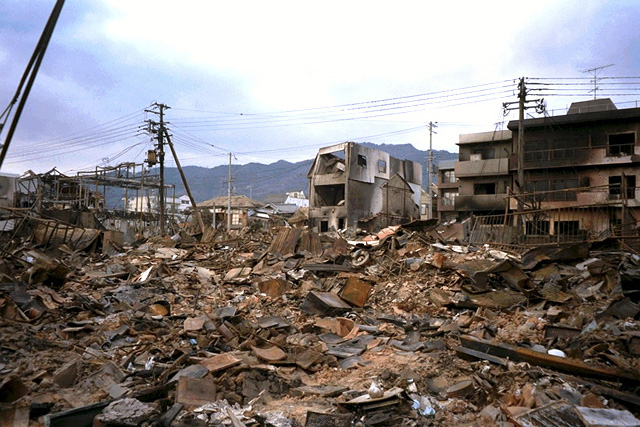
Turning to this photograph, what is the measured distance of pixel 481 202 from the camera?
117 ft

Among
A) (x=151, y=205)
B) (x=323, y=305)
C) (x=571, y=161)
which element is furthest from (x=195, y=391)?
(x=151, y=205)

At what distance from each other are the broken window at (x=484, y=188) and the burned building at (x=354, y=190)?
6.32 metres

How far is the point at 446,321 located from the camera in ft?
25.2

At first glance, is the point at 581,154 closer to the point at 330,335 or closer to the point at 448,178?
the point at 448,178

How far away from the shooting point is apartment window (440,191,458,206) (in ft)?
141

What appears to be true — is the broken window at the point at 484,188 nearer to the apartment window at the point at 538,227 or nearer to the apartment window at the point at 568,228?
the apartment window at the point at 538,227

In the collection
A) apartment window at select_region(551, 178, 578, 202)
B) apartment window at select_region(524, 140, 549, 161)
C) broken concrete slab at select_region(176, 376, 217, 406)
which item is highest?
apartment window at select_region(524, 140, 549, 161)

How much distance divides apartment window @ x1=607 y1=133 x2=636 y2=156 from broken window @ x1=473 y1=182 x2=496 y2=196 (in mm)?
8892

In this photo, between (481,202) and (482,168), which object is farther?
(482,168)

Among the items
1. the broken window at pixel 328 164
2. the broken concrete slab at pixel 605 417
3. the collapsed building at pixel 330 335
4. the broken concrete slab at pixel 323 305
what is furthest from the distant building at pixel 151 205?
the broken concrete slab at pixel 605 417

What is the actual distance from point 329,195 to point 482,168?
1389cm

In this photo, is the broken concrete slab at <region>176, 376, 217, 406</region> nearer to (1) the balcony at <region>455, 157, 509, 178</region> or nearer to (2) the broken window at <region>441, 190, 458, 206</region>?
(1) the balcony at <region>455, 157, 509, 178</region>

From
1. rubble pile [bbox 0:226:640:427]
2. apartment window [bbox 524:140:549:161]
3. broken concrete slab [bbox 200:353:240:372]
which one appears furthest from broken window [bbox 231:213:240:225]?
broken concrete slab [bbox 200:353:240:372]

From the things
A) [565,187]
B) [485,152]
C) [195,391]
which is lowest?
[195,391]
